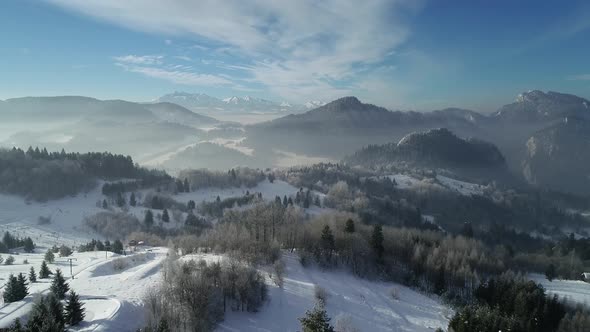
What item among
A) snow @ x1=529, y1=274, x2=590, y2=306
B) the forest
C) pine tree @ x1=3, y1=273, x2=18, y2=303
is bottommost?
snow @ x1=529, y1=274, x2=590, y2=306

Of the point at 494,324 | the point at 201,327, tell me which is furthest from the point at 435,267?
the point at 201,327

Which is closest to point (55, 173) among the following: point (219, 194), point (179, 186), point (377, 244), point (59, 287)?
point (179, 186)

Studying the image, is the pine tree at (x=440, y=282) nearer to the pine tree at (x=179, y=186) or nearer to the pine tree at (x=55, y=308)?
A: the pine tree at (x=55, y=308)

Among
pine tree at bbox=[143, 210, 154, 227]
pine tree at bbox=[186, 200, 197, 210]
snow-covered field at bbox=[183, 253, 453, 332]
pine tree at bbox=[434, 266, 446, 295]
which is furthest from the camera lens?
pine tree at bbox=[186, 200, 197, 210]

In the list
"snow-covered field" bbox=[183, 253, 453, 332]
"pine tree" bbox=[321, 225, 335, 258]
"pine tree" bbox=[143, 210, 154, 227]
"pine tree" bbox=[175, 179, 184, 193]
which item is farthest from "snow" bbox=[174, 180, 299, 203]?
"snow-covered field" bbox=[183, 253, 453, 332]

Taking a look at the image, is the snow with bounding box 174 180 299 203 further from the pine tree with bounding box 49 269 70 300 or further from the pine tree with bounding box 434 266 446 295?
the pine tree with bounding box 49 269 70 300

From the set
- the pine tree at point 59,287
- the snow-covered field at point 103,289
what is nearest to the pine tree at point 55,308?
the snow-covered field at point 103,289

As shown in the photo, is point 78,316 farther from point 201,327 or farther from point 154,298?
point 201,327

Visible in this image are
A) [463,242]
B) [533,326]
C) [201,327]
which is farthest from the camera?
[463,242]
